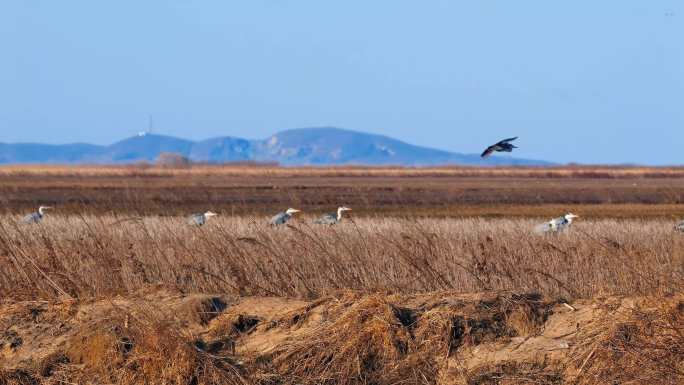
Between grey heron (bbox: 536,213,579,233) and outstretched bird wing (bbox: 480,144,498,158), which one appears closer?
outstretched bird wing (bbox: 480,144,498,158)

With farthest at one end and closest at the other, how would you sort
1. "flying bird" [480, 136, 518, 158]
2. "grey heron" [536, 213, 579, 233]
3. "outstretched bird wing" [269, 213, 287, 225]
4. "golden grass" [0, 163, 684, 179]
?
"golden grass" [0, 163, 684, 179]
"outstretched bird wing" [269, 213, 287, 225]
"grey heron" [536, 213, 579, 233]
"flying bird" [480, 136, 518, 158]

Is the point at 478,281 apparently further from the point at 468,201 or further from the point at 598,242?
the point at 468,201

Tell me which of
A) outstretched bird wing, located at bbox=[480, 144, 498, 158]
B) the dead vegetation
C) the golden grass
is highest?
outstretched bird wing, located at bbox=[480, 144, 498, 158]

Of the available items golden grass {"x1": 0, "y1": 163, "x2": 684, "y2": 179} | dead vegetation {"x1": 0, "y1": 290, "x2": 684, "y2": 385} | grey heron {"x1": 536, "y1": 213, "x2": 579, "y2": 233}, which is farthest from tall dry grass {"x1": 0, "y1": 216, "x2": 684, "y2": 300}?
golden grass {"x1": 0, "y1": 163, "x2": 684, "y2": 179}

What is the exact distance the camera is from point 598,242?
1391 centimetres

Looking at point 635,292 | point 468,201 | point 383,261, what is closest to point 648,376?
point 635,292

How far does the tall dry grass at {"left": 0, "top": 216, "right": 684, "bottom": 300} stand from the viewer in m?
11.6

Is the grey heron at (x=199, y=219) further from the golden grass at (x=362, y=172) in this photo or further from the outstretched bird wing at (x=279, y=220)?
the golden grass at (x=362, y=172)

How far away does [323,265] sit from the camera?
41.2 ft

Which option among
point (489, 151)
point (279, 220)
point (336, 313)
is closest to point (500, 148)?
point (489, 151)

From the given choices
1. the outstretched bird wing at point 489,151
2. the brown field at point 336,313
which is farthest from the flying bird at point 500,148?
the brown field at point 336,313

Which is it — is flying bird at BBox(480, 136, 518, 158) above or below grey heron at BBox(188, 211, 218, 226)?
above

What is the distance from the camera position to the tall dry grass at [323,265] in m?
11.6

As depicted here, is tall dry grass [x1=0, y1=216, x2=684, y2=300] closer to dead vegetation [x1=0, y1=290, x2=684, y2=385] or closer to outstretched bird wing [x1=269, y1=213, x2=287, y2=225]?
dead vegetation [x1=0, y1=290, x2=684, y2=385]
